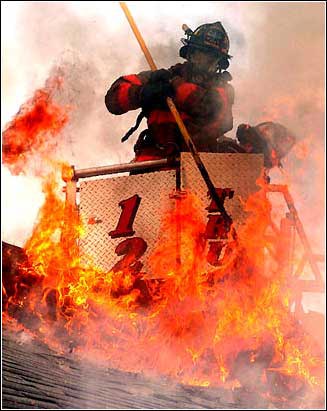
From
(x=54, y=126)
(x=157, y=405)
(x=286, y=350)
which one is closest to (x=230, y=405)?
(x=157, y=405)

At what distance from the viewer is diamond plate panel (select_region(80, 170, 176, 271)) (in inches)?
450

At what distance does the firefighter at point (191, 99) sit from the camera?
12250 mm

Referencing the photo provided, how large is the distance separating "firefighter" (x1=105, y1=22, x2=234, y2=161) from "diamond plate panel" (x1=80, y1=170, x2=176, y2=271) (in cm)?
84

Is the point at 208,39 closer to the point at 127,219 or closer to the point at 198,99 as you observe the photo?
the point at 198,99

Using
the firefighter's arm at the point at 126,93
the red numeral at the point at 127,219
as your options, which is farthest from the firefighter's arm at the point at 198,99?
the red numeral at the point at 127,219

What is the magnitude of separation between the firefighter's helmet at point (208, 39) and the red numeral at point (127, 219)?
3.42m

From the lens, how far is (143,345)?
34.2ft

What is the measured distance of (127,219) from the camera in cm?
1155

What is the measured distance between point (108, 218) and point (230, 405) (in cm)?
489

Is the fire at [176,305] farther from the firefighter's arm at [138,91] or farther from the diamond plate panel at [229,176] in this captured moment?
the firefighter's arm at [138,91]

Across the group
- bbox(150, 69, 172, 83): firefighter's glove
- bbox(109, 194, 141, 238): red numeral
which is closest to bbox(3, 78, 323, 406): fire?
bbox(109, 194, 141, 238): red numeral

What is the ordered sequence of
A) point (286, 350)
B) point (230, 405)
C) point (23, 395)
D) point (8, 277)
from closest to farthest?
point (23, 395), point (230, 405), point (286, 350), point (8, 277)

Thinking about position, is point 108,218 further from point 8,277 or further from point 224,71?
point 224,71

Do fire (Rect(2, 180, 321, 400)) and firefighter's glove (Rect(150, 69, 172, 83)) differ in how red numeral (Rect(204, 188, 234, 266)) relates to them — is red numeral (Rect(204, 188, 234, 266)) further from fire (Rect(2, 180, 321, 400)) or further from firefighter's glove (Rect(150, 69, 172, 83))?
firefighter's glove (Rect(150, 69, 172, 83))
